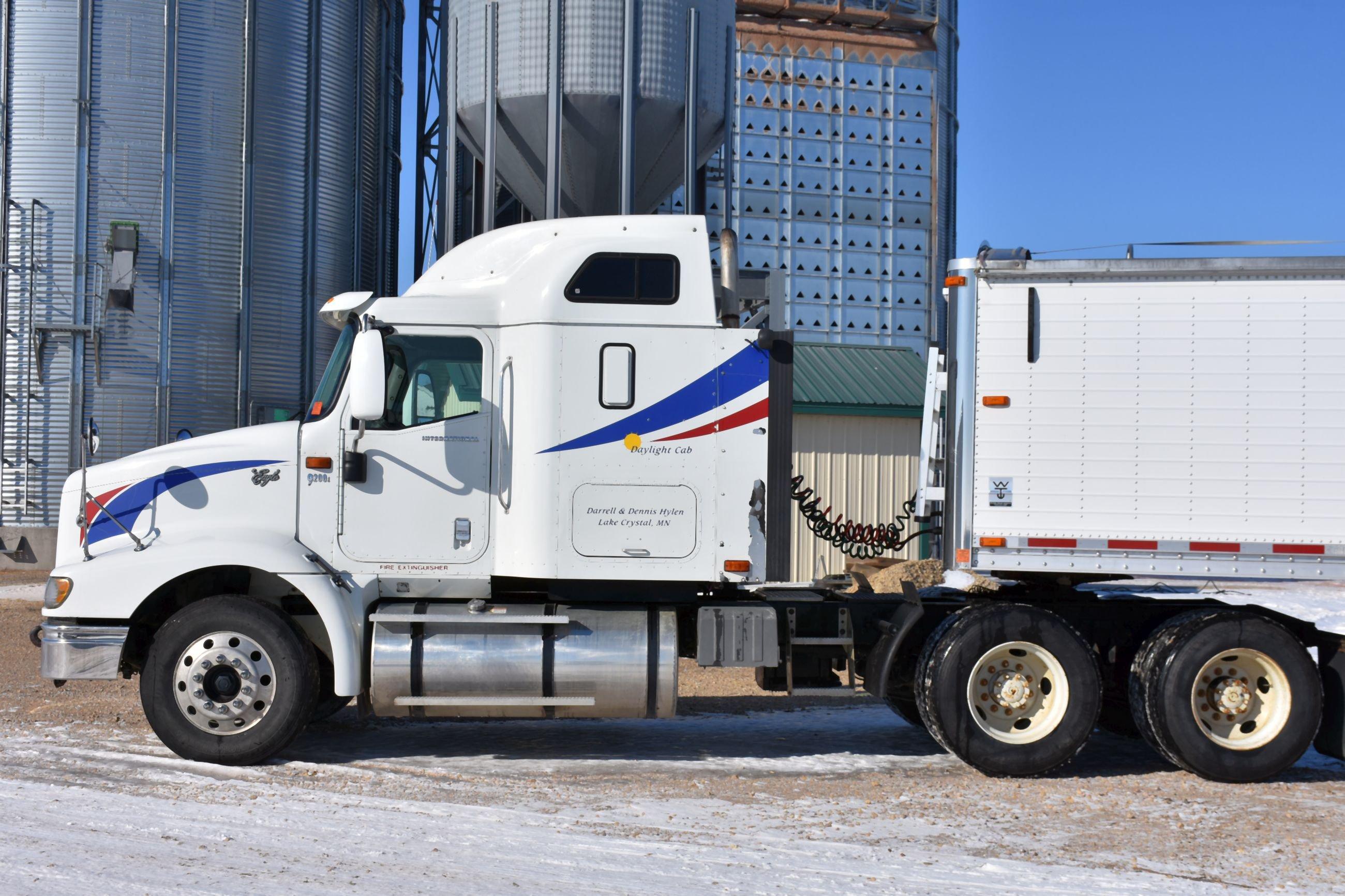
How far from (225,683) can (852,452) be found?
13402mm

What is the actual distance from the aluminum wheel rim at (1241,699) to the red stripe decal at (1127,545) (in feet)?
2.88

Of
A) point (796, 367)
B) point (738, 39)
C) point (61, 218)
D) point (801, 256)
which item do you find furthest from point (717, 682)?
point (738, 39)

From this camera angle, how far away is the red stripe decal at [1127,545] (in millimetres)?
7863

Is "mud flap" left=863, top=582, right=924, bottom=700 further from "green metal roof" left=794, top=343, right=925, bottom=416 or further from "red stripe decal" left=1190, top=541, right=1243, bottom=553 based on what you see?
"green metal roof" left=794, top=343, right=925, bottom=416

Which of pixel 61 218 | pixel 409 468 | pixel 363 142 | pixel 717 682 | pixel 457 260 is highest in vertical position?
pixel 363 142

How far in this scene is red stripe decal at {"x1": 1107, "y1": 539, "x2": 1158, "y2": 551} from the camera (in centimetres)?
786

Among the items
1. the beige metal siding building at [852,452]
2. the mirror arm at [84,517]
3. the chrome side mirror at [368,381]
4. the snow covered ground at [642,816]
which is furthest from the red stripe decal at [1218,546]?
the beige metal siding building at [852,452]

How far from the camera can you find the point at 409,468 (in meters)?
8.23

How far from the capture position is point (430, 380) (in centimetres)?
828

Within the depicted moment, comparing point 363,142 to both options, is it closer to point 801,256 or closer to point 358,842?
point 801,256

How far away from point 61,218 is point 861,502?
1403cm

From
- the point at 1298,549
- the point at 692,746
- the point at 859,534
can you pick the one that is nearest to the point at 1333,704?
the point at 1298,549

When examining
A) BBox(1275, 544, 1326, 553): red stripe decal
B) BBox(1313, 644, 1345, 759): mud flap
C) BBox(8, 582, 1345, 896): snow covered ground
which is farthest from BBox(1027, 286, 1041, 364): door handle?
BBox(1313, 644, 1345, 759): mud flap

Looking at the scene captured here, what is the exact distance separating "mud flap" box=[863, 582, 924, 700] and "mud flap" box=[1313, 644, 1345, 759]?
274 cm
